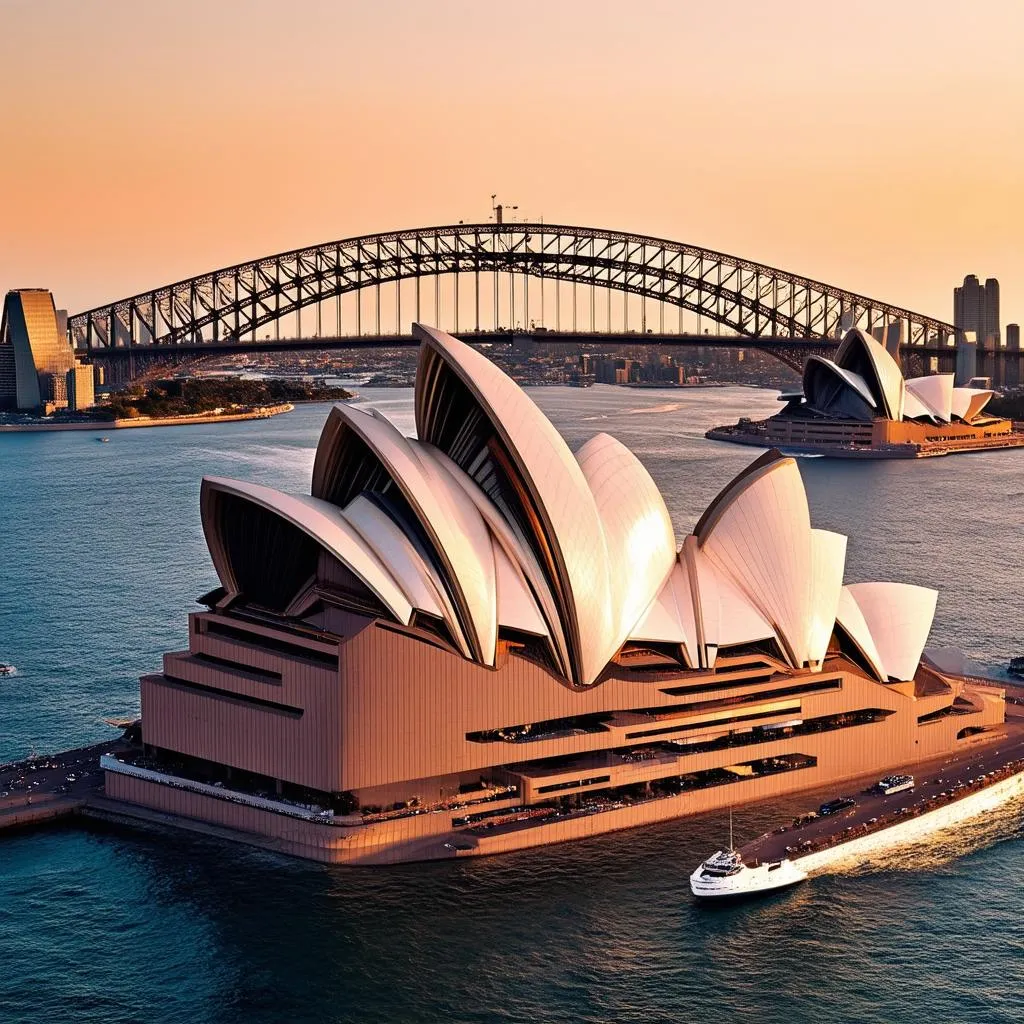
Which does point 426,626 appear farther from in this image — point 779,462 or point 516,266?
point 516,266

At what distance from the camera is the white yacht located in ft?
101

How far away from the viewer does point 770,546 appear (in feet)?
124

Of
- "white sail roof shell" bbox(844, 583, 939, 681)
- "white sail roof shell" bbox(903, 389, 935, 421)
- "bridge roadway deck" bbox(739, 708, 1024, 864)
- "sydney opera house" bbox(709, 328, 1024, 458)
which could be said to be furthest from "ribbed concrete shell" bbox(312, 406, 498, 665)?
"white sail roof shell" bbox(903, 389, 935, 421)

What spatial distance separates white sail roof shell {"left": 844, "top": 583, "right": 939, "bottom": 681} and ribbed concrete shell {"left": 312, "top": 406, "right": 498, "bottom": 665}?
10.4 metres

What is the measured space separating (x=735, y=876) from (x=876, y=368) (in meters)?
85.2

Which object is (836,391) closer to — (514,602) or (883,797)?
(883,797)

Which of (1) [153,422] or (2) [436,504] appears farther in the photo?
(1) [153,422]

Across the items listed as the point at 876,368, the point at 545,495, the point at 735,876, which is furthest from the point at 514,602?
the point at 876,368

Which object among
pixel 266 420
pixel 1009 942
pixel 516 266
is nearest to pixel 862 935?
pixel 1009 942

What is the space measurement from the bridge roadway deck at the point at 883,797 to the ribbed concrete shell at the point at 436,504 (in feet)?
22.2

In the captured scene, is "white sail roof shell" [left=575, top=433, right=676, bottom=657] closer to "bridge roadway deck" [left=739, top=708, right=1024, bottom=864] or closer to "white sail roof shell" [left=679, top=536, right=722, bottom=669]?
"white sail roof shell" [left=679, top=536, right=722, bottom=669]

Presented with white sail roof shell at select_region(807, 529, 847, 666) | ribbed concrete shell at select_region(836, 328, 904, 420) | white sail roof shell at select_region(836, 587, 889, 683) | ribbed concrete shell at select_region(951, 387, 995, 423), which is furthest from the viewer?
ribbed concrete shell at select_region(951, 387, 995, 423)

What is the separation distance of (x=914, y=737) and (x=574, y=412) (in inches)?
4784

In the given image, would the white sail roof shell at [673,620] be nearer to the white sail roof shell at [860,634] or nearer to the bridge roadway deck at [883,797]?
the white sail roof shell at [860,634]
